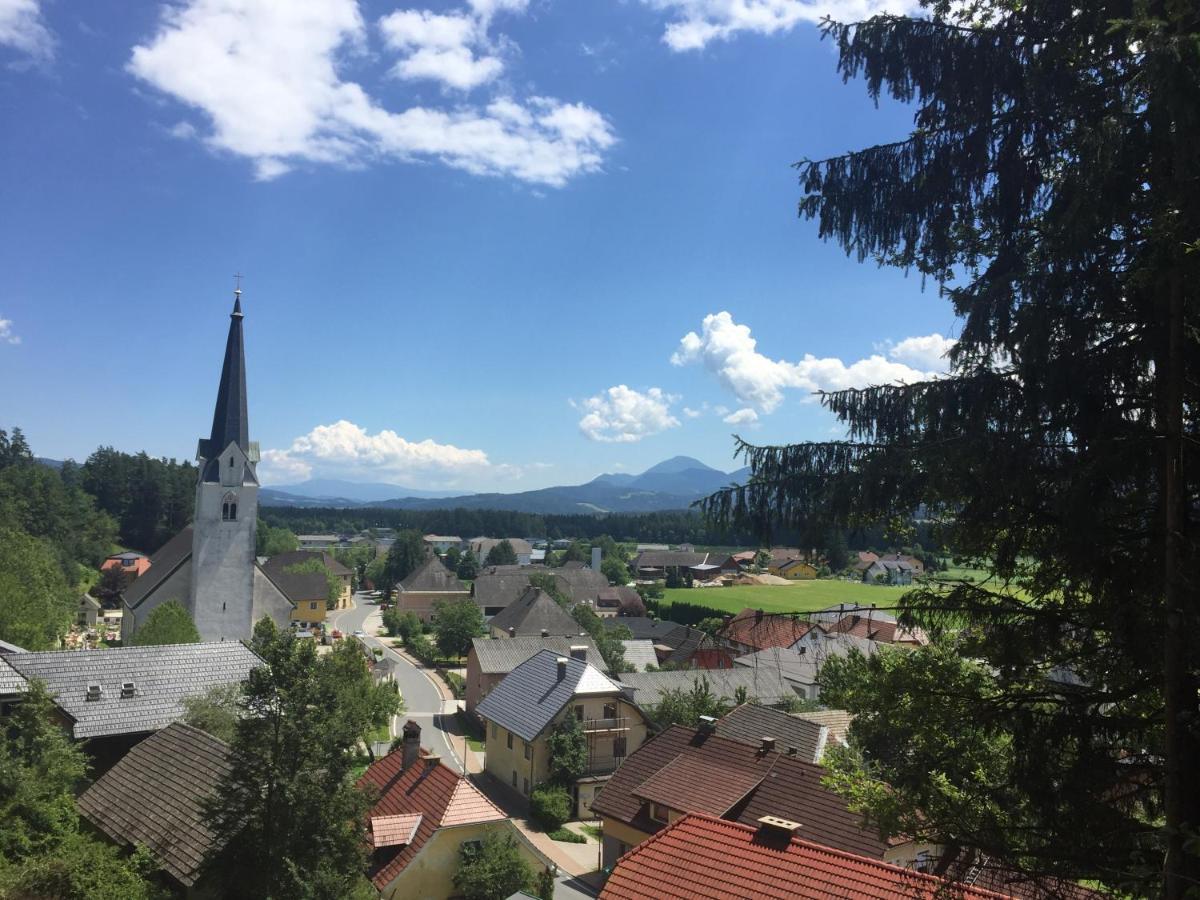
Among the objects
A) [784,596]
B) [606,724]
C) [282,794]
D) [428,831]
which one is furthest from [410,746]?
[784,596]

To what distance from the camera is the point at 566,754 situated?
3180cm

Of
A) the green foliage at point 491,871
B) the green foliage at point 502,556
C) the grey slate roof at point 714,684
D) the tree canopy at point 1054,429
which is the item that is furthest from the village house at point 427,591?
the tree canopy at point 1054,429

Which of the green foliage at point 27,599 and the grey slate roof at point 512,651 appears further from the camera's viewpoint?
the grey slate roof at point 512,651

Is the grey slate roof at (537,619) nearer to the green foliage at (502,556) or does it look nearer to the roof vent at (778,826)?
the roof vent at (778,826)

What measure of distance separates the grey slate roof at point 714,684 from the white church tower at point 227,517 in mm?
20667

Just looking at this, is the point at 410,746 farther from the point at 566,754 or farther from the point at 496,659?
the point at 496,659

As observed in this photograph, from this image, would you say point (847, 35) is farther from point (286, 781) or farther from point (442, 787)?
point (442, 787)

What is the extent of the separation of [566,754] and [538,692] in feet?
12.9

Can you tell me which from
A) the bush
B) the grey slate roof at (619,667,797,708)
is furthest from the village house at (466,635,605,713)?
the bush

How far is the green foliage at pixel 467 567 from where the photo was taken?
371 ft

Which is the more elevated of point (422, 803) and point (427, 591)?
point (422, 803)

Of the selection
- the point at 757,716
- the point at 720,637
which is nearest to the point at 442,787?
the point at 757,716

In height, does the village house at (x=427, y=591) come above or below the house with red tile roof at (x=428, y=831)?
below

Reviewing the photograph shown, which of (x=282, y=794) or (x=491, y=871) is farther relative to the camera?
(x=491, y=871)
